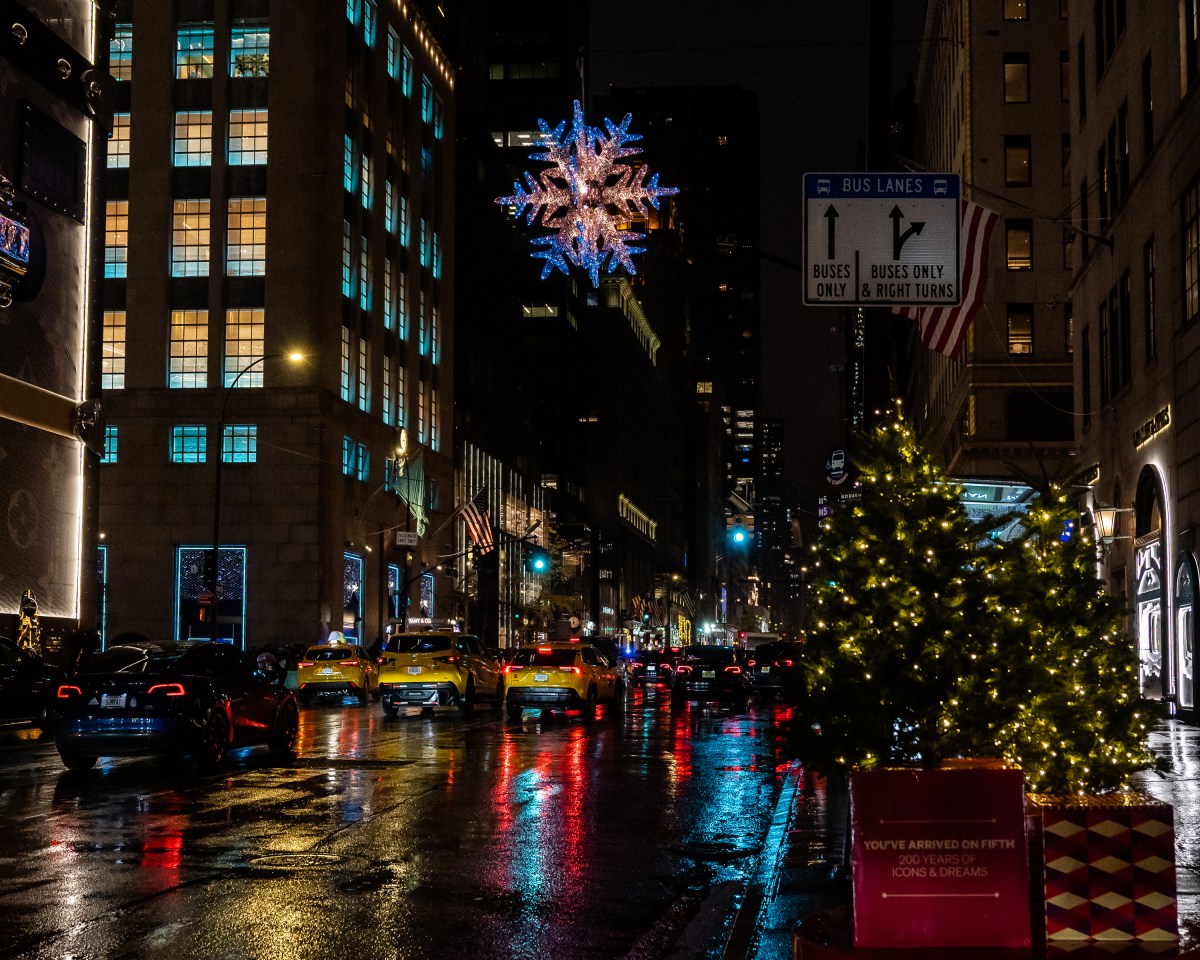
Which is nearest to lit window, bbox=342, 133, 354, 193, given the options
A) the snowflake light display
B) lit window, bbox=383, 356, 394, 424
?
lit window, bbox=383, 356, 394, 424

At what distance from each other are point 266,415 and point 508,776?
4283 cm

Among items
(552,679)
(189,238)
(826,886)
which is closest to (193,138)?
(189,238)

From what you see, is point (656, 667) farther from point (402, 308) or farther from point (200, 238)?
point (200, 238)

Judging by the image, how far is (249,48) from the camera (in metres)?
61.5

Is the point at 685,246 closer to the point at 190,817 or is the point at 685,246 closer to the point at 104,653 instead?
the point at 104,653

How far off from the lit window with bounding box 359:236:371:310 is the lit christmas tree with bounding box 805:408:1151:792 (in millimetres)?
58237

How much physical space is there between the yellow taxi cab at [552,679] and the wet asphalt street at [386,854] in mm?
10559

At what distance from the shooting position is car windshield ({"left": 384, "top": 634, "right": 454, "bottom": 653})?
3428cm

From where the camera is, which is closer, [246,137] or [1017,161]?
[1017,161]

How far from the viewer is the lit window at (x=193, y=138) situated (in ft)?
201

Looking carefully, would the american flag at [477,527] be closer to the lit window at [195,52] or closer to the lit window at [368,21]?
the lit window at [195,52]

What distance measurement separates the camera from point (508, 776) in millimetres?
18906

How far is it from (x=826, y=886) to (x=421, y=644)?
2468cm

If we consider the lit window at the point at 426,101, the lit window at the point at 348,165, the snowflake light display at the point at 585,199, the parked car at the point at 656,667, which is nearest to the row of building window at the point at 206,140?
the lit window at the point at 348,165
